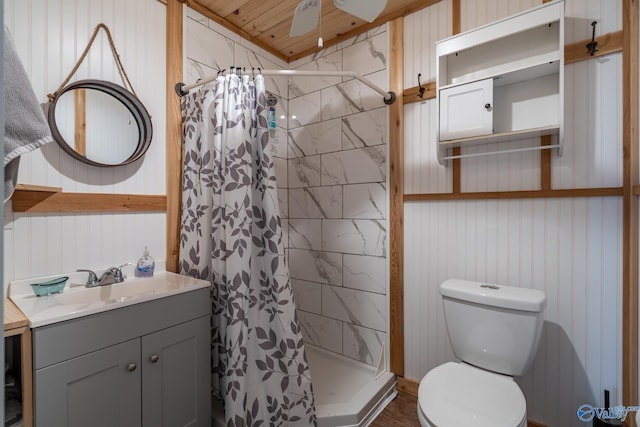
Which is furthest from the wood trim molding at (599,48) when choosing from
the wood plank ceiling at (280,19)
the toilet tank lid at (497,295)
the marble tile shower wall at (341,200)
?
the toilet tank lid at (497,295)

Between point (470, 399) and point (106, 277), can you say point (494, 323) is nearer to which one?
point (470, 399)

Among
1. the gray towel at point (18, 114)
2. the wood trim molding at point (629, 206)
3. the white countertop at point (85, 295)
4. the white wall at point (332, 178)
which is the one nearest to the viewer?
the gray towel at point (18, 114)

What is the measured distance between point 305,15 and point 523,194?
1435 millimetres

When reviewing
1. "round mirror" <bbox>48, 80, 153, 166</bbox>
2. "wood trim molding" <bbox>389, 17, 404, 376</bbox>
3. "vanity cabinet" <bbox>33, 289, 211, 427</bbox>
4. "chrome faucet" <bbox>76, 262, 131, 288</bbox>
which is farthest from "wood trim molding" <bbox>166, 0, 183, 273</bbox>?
"wood trim molding" <bbox>389, 17, 404, 376</bbox>

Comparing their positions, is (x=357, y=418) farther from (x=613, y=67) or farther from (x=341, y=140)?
(x=613, y=67)

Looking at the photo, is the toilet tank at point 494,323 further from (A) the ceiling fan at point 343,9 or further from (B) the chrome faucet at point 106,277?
(B) the chrome faucet at point 106,277

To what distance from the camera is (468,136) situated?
169 cm

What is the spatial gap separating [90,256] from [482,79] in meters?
2.25

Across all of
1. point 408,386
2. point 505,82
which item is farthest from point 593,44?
point 408,386

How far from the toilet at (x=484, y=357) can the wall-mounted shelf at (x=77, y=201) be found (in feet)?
5.68

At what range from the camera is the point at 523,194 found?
1.67 metres

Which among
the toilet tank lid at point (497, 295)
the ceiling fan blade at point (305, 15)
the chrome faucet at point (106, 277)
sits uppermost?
the ceiling fan blade at point (305, 15)

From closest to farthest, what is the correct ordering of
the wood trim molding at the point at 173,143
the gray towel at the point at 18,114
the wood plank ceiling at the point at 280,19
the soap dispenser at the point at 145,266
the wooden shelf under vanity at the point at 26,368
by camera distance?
the gray towel at the point at 18,114 < the wooden shelf under vanity at the point at 26,368 < the soap dispenser at the point at 145,266 < the wood trim molding at the point at 173,143 < the wood plank ceiling at the point at 280,19

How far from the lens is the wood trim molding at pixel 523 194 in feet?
4.86
